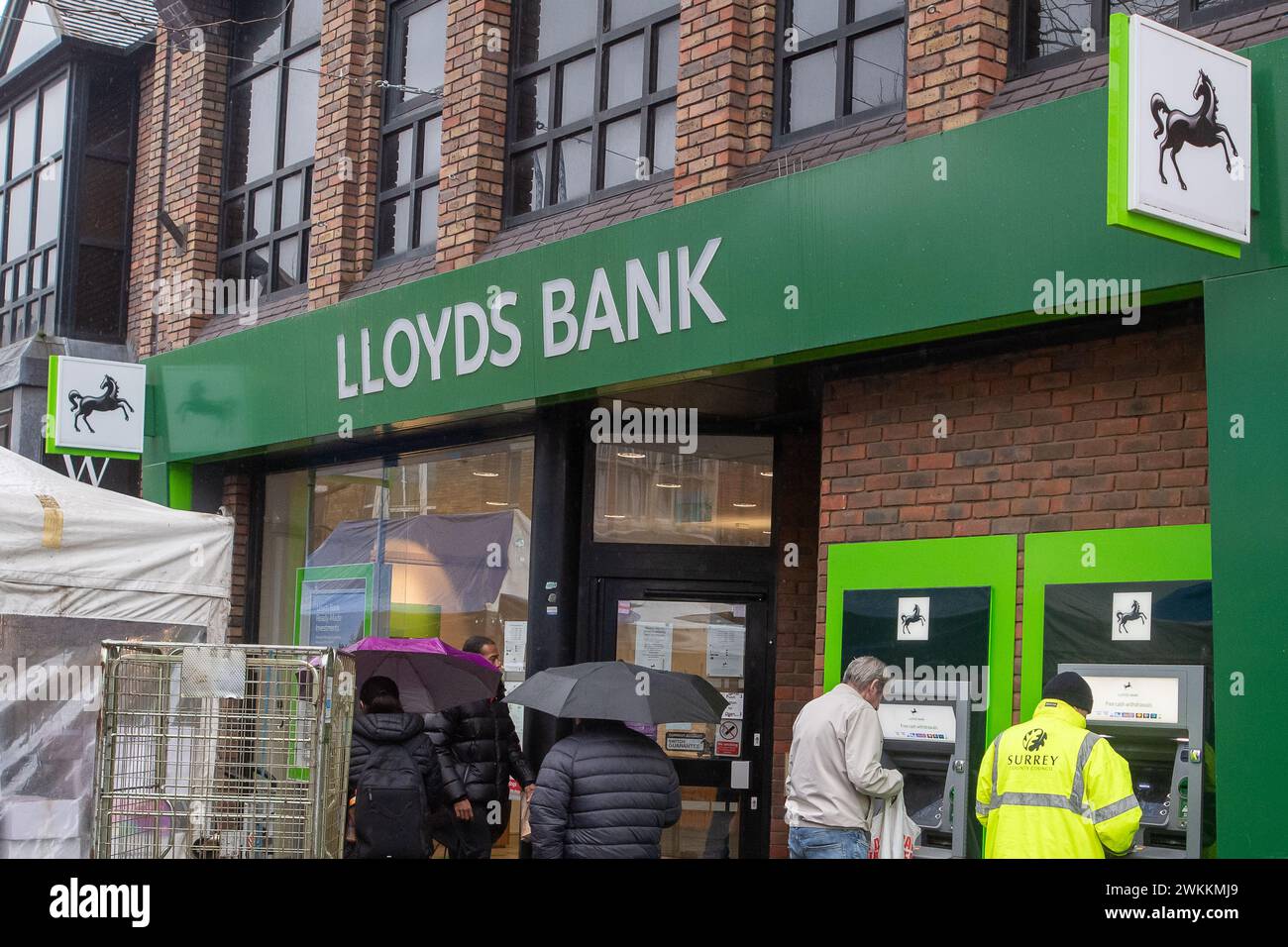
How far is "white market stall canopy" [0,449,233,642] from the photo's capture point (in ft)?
22.5

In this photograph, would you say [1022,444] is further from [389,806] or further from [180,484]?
[180,484]

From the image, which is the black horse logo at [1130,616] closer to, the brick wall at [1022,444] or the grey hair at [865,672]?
the brick wall at [1022,444]

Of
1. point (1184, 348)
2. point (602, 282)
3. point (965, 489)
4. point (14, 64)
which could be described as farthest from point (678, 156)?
point (14, 64)

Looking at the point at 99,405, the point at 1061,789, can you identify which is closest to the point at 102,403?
the point at 99,405

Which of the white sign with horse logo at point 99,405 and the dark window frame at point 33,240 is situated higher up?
the dark window frame at point 33,240

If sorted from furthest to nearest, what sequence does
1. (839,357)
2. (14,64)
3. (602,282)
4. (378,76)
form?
1. (14,64)
2. (378,76)
3. (602,282)
4. (839,357)

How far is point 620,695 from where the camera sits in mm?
6906

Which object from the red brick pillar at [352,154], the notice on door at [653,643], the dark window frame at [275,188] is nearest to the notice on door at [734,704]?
the notice on door at [653,643]

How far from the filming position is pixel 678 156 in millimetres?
9141

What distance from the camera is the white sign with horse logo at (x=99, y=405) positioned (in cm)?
1314

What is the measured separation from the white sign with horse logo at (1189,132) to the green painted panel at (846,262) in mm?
136

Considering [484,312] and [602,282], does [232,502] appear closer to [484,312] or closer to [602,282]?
[484,312]

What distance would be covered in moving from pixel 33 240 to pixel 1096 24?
12240 mm

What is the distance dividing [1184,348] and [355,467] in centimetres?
744
